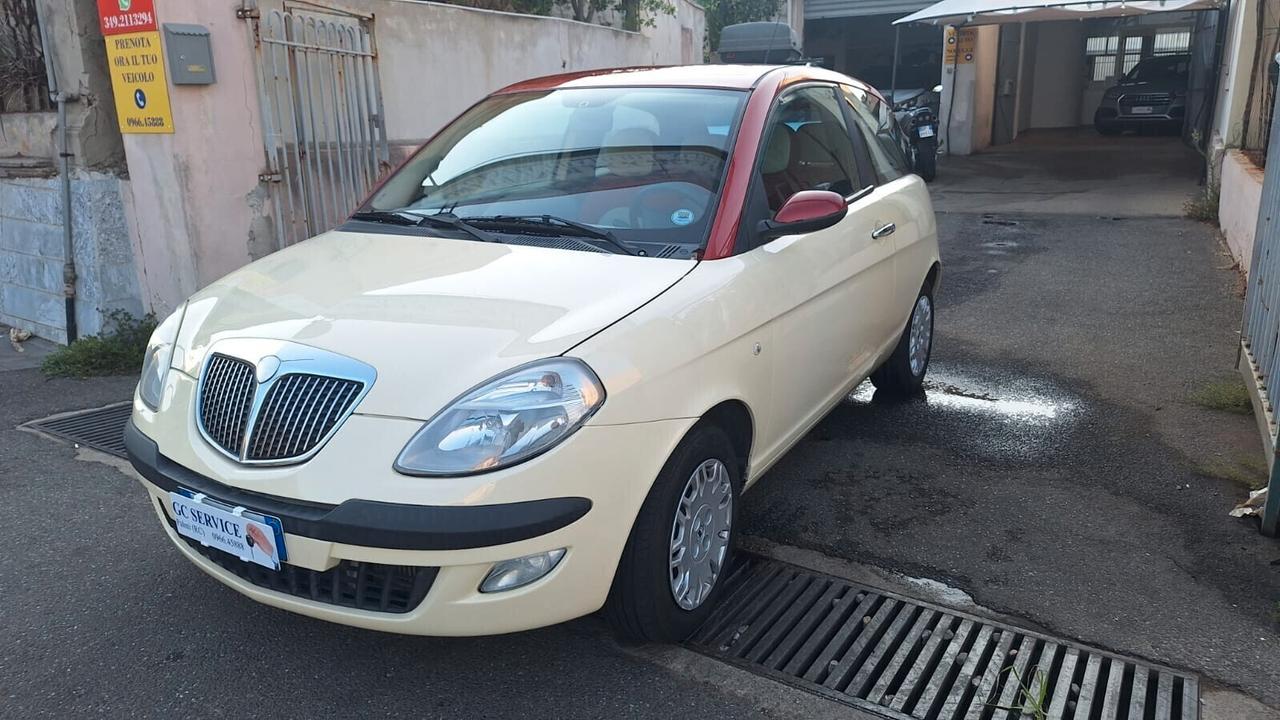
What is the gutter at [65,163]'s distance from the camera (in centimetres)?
579

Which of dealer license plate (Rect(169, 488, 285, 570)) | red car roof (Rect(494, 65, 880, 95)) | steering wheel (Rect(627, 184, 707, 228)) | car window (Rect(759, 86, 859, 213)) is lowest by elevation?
dealer license plate (Rect(169, 488, 285, 570))

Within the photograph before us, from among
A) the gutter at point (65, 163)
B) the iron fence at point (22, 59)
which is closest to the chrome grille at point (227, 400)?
the gutter at point (65, 163)

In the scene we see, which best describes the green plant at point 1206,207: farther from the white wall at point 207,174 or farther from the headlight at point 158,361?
the headlight at point 158,361

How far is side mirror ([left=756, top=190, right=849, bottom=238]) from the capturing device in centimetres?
314

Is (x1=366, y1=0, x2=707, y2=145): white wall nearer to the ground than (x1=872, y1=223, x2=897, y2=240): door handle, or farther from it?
farther from it

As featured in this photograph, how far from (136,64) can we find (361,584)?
4.30 meters

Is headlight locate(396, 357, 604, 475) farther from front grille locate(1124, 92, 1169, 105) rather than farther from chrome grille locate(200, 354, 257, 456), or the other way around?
front grille locate(1124, 92, 1169, 105)

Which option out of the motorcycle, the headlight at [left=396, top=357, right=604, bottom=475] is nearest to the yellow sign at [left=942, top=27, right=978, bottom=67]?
the motorcycle

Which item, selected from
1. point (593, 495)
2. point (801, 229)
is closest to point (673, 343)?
point (593, 495)

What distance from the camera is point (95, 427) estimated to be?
15.7 feet

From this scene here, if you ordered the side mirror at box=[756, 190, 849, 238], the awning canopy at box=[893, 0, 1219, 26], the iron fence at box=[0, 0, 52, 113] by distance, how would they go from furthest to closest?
the awning canopy at box=[893, 0, 1219, 26] < the iron fence at box=[0, 0, 52, 113] < the side mirror at box=[756, 190, 849, 238]

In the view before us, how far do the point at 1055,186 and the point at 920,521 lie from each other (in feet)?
35.2

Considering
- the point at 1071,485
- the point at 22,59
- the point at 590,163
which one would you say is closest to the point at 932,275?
the point at 1071,485

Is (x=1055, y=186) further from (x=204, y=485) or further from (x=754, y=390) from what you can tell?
(x=204, y=485)
